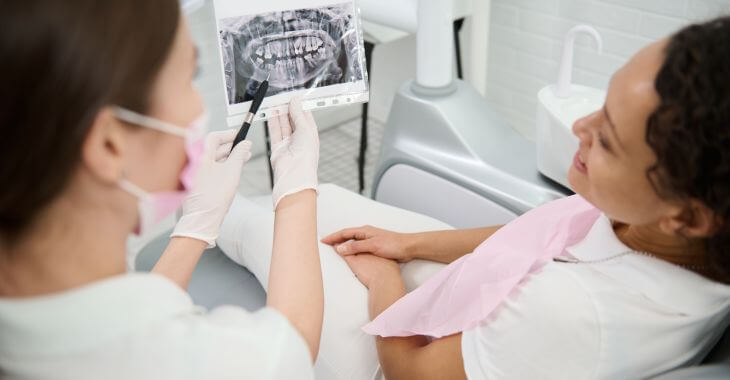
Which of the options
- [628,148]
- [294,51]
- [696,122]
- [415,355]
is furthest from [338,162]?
[696,122]

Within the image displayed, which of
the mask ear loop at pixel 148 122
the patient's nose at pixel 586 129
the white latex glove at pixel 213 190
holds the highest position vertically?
the mask ear loop at pixel 148 122

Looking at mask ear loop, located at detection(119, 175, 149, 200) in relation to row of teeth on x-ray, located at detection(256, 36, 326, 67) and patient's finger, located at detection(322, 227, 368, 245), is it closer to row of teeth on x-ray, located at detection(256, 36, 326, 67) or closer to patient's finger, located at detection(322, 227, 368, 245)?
row of teeth on x-ray, located at detection(256, 36, 326, 67)

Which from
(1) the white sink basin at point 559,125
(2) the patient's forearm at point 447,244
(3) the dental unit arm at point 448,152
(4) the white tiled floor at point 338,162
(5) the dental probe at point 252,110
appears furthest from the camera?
(4) the white tiled floor at point 338,162

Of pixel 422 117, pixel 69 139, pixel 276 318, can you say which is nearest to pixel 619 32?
pixel 422 117

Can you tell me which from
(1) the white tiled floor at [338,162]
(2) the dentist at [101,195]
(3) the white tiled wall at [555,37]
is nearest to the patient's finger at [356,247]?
(2) the dentist at [101,195]

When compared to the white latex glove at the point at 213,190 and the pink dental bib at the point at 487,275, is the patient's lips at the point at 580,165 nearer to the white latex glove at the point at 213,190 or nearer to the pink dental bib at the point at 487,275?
the pink dental bib at the point at 487,275

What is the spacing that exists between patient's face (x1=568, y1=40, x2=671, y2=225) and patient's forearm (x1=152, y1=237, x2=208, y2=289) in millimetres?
677

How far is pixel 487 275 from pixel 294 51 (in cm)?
59

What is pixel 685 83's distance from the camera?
2.72ft

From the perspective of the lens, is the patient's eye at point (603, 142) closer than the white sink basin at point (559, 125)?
Yes

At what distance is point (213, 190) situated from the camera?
1.31m

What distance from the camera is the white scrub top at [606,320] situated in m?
0.94

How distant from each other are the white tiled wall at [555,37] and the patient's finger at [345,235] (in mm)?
1388

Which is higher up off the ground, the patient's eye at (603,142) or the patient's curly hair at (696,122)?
the patient's curly hair at (696,122)
